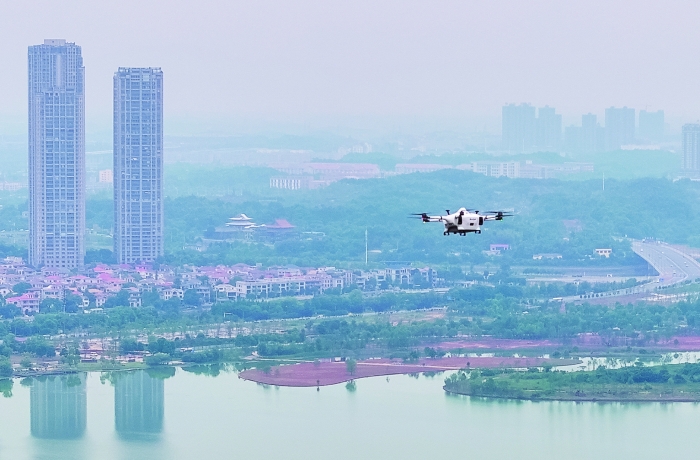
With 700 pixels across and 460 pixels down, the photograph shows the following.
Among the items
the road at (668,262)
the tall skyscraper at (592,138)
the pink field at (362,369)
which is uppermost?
the tall skyscraper at (592,138)

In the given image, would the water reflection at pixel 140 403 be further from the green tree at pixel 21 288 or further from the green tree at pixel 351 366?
the green tree at pixel 21 288

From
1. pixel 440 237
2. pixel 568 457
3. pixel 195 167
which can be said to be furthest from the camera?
pixel 195 167

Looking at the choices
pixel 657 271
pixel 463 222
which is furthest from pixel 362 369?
pixel 463 222

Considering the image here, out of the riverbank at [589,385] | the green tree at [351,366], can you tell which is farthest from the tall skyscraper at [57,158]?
the riverbank at [589,385]

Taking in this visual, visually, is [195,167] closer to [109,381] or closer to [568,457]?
[109,381]

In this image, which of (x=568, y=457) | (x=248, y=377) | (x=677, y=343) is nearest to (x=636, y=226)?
(x=677, y=343)

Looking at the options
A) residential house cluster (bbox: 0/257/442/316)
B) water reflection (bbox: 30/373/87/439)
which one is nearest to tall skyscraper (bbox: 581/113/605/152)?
residential house cluster (bbox: 0/257/442/316)

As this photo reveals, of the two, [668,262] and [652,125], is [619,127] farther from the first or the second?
[668,262]
